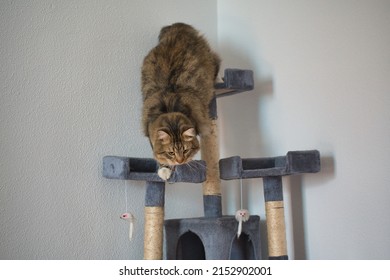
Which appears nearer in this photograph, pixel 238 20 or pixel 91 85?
pixel 91 85

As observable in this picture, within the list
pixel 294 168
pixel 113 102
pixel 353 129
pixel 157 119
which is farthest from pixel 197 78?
pixel 353 129

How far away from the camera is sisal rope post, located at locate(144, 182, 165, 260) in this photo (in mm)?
1564

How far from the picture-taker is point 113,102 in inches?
66.4

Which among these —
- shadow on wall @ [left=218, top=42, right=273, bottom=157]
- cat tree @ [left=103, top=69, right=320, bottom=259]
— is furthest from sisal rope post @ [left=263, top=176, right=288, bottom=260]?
shadow on wall @ [left=218, top=42, right=273, bottom=157]

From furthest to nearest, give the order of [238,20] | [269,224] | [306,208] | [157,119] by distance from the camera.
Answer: [238,20]
[306,208]
[269,224]
[157,119]

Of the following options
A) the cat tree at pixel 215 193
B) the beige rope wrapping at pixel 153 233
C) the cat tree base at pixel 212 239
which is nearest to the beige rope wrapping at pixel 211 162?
the cat tree at pixel 215 193

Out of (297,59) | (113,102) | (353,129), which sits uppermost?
(297,59)

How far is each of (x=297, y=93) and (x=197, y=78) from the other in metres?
0.42

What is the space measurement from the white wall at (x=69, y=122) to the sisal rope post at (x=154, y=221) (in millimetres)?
146

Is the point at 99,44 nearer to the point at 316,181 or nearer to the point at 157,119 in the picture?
the point at 157,119

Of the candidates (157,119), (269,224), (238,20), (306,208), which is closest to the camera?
(157,119)

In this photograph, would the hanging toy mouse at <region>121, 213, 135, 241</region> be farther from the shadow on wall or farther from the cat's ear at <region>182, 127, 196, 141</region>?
the shadow on wall

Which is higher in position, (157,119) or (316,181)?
(157,119)

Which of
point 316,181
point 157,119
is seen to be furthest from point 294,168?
point 157,119
